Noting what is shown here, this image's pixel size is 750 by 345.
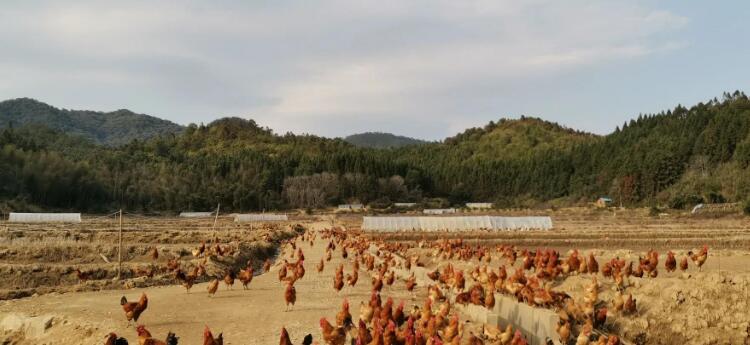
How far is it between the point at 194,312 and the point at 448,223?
38.4 meters

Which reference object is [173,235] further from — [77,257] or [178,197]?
[178,197]

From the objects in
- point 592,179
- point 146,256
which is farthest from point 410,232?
point 592,179

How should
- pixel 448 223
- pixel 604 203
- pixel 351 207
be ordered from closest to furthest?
pixel 448 223, pixel 604 203, pixel 351 207

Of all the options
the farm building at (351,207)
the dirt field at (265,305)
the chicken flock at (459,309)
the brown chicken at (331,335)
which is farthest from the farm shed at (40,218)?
the brown chicken at (331,335)

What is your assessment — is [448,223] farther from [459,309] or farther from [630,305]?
[630,305]

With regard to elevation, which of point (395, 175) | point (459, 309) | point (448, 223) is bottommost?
point (459, 309)

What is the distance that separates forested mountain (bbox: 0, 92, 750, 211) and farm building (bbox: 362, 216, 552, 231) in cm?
3531

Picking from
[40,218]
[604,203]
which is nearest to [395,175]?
[604,203]

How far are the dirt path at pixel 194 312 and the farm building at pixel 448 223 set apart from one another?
31720 millimetres

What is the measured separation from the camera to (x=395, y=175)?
119250mm

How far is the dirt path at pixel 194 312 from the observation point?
460 inches

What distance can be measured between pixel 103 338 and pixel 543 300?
29.0 ft

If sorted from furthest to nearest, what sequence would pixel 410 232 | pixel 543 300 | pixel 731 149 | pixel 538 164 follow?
pixel 538 164 < pixel 731 149 < pixel 410 232 < pixel 543 300

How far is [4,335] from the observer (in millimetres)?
12703
